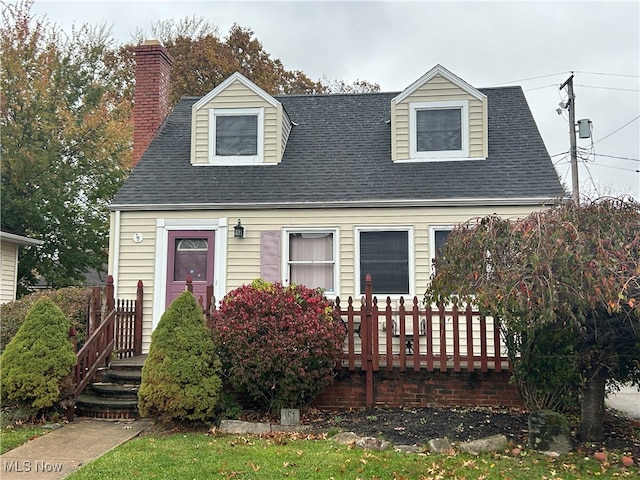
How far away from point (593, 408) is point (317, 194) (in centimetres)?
581

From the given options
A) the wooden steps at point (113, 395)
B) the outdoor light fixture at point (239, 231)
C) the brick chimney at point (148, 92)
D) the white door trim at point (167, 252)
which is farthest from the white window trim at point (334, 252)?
the brick chimney at point (148, 92)

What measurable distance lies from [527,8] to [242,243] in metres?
7.59

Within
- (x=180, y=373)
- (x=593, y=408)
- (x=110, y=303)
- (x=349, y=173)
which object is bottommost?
(x=593, y=408)

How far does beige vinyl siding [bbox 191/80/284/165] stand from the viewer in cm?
1088

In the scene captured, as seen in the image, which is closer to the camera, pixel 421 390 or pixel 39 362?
pixel 39 362

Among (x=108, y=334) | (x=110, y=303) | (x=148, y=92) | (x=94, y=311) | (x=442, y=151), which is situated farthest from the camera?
(x=148, y=92)

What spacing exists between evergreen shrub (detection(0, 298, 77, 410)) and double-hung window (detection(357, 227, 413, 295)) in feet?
15.9

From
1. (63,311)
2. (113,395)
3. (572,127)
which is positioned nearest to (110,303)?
(63,311)

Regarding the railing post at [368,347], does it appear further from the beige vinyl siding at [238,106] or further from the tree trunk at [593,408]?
the beige vinyl siding at [238,106]

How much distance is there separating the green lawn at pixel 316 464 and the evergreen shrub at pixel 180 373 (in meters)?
0.66

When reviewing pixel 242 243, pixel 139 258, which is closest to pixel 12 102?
pixel 139 258

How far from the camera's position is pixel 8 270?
15.1m

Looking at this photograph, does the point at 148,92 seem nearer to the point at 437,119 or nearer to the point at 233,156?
the point at 233,156

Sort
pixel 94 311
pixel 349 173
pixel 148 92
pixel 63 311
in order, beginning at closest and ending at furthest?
pixel 94 311
pixel 63 311
pixel 349 173
pixel 148 92
